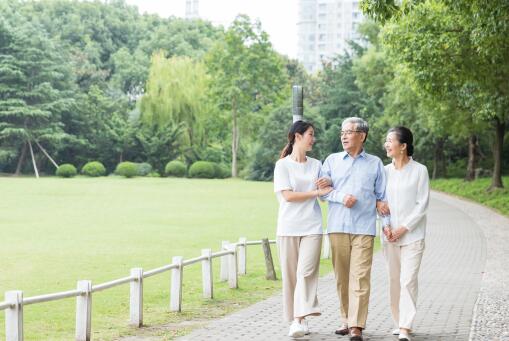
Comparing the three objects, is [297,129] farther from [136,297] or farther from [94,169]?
[94,169]

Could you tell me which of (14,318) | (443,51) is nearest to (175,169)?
(443,51)

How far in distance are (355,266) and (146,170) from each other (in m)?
65.1

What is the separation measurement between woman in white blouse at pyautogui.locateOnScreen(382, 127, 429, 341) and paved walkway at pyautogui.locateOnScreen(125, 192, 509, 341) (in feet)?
1.64

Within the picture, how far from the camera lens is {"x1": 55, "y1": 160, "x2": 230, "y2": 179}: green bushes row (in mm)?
68625

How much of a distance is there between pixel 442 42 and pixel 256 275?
12.2 meters

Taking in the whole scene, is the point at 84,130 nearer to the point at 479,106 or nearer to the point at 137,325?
the point at 479,106

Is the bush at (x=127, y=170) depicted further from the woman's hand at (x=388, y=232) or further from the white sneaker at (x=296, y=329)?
the woman's hand at (x=388, y=232)

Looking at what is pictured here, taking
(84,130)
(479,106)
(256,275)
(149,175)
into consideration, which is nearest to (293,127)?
(256,275)

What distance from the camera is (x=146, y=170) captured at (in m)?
72.2

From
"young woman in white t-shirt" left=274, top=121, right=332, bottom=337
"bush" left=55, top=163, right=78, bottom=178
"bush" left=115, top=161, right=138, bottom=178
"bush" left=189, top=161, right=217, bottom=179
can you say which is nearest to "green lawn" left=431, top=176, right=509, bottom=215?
"bush" left=189, top=161, right=217, bottom=179

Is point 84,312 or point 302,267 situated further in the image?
point 84,312

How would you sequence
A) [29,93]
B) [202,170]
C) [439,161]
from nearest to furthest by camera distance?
[439,161] → [202,170] → [29,93]

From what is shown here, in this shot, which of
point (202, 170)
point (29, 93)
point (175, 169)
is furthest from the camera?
point (29, 93)

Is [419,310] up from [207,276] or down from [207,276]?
down
